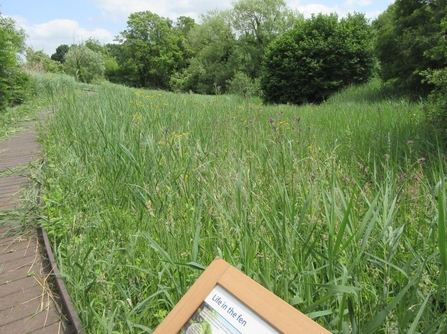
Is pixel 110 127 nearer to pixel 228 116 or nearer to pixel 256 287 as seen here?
pixel 228 116

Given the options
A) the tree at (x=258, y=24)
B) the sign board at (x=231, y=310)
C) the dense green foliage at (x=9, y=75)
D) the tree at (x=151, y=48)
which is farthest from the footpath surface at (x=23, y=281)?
the tree at (x=151, y=48)

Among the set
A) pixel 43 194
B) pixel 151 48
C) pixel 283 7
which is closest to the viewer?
pixel 43 194

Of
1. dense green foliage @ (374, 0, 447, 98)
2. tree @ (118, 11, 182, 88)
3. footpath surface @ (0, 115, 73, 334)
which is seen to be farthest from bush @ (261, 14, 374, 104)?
tree @ (118, 11, 182, 88)

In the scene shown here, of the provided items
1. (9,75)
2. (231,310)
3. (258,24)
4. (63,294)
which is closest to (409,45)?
(63,294)

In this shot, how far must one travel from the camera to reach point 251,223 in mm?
1783

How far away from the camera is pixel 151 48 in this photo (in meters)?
50.2

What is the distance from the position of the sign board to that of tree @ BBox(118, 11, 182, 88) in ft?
163

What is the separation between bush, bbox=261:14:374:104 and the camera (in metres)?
13.9

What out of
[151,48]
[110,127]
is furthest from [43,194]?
[151,48]

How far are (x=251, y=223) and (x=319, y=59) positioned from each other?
13559 millimetres

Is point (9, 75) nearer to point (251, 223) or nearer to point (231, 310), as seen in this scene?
point (251, 223)

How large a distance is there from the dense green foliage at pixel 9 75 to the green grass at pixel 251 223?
6929 mm

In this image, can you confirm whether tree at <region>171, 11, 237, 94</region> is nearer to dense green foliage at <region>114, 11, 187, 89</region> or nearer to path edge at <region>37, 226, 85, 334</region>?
dense green foliage at <region>114, 11, 187, 89</region>

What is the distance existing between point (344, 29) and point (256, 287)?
15087 millimetres
